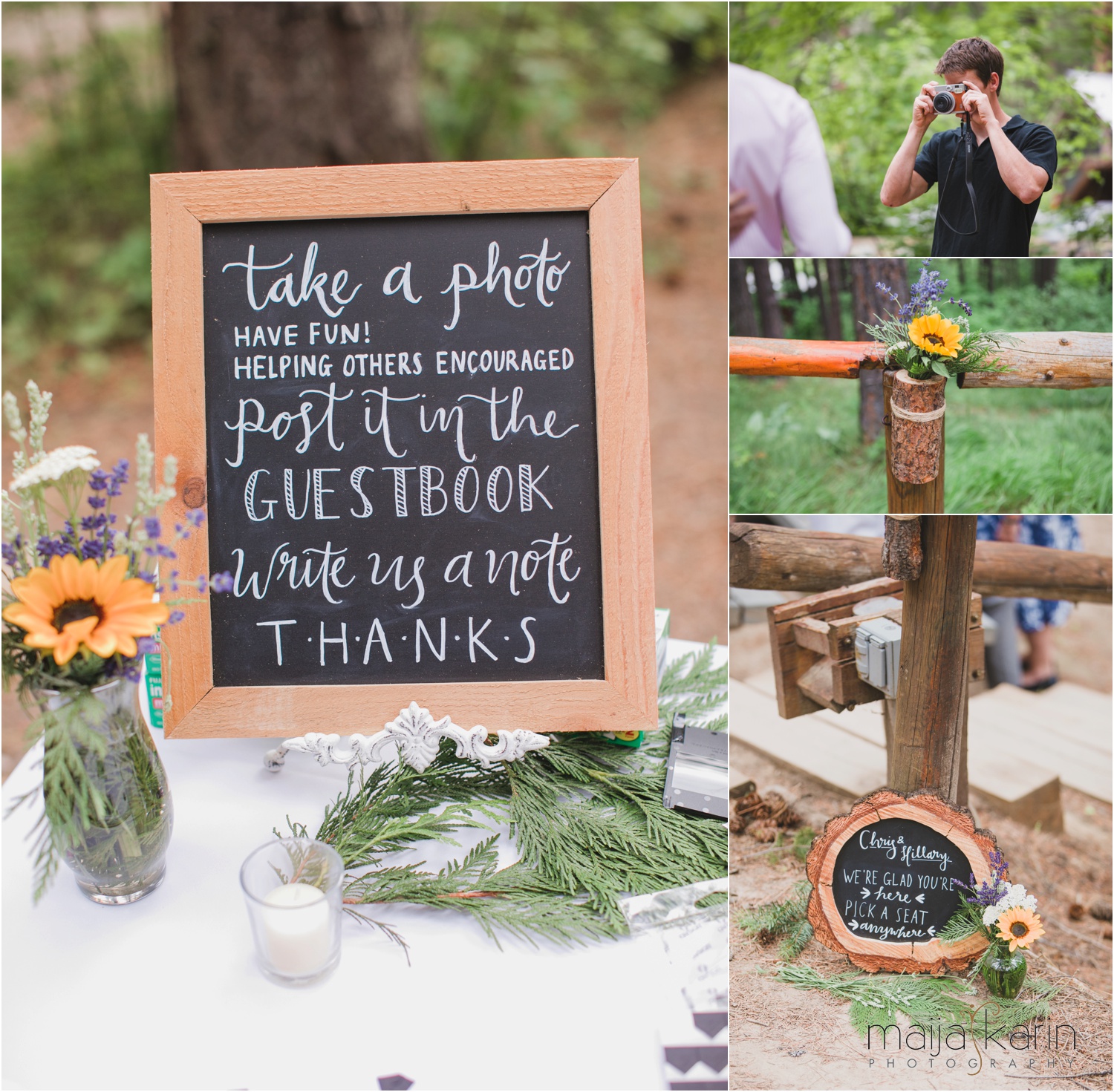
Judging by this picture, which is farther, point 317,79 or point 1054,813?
point 317,79

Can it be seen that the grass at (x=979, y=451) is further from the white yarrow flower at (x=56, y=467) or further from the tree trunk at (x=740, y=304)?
the white yarrow flower at (x=56, y=467)

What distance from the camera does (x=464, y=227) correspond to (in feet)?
3.57

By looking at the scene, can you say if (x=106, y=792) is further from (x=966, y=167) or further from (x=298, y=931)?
(x=966, y=167)

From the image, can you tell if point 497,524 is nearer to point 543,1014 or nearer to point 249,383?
point 249,383

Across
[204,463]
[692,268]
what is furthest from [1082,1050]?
[692,268]

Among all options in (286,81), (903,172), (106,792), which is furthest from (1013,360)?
(286,81)

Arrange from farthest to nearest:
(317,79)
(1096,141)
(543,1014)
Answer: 1. (317,79)
2. (1096,141)
3. (543,1014)

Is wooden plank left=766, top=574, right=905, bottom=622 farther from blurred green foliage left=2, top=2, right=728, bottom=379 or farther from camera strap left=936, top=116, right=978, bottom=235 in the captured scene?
blurred green foliage left=2, top=2, right=728, bottom=379

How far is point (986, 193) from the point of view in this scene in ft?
3.78

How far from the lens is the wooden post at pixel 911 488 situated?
1235mm

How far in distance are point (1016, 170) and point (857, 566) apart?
54 centimetres

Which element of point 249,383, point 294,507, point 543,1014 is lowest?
point 543,1014

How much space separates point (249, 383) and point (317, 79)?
2290 millimetres

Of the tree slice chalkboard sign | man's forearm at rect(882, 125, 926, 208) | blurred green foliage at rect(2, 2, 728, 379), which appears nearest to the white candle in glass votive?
the tree slice chalkboard sign
